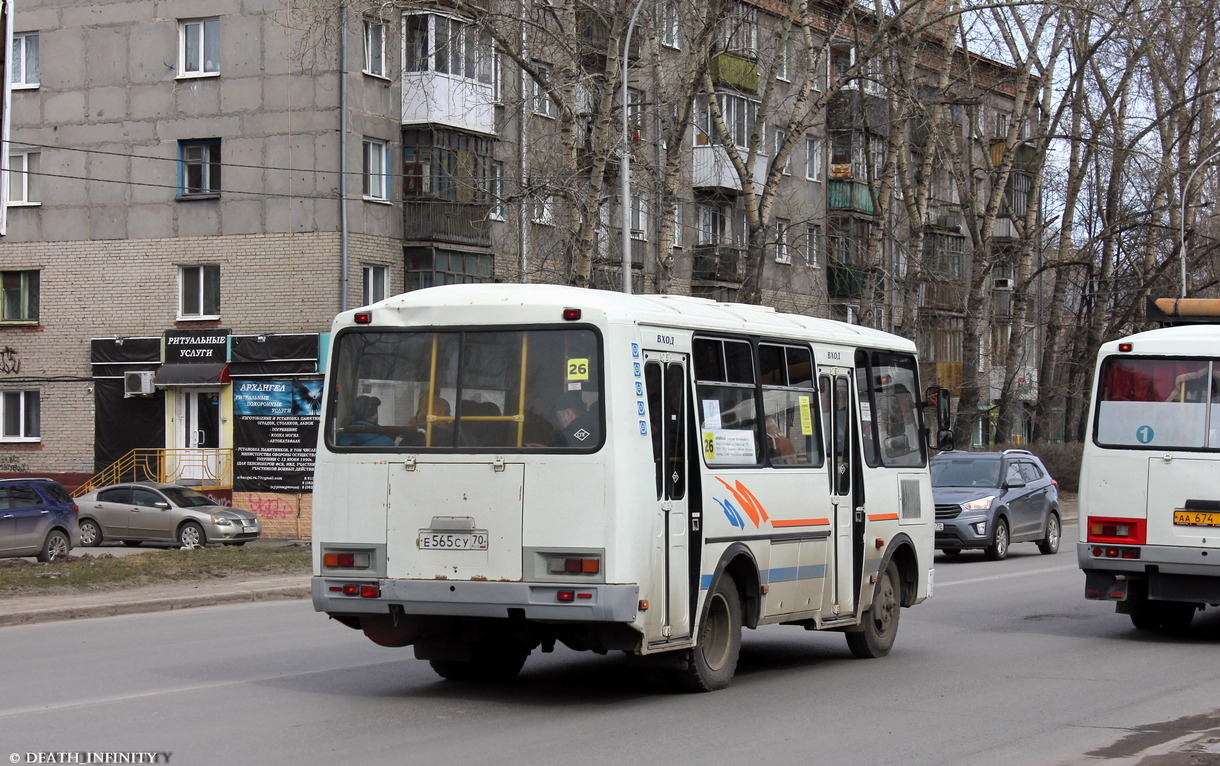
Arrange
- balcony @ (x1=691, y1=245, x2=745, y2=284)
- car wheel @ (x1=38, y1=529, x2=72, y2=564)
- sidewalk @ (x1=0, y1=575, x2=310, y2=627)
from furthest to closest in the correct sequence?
balcony @ (x1=691, y1=245, x2=745, y2=284), car wheel @ (x1=38, y1=529, x2=72, y2=564), sidewalk @ (x1=0, y1=575, x2=310, y2=627)

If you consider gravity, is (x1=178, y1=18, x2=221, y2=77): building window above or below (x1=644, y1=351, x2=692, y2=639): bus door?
above

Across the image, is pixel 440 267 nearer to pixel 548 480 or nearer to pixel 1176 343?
pixel 1176 343

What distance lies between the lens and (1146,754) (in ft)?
27.3

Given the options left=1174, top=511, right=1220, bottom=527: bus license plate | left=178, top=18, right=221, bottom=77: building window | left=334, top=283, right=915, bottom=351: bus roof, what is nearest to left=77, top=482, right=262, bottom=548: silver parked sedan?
left=178, top=18, right=221, bottom=77: building window

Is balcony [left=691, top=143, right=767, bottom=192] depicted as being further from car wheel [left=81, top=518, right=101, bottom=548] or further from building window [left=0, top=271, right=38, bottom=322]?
car wheel [left=81, top=518, right=101, bottom=548]

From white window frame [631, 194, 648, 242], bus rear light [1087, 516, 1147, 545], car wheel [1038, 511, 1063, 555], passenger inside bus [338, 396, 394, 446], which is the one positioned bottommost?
car wheel [1038, 511, 1063, 555]

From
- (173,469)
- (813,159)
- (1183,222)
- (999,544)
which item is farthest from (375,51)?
(1183,222)

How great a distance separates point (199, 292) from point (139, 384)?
269 cm

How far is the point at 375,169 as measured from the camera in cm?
3581

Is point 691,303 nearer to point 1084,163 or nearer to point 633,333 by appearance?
point 633,333

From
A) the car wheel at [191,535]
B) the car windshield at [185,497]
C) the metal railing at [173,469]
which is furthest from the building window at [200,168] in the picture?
the car wheel at [191,535]

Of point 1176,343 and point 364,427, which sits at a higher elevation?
point 1176,343

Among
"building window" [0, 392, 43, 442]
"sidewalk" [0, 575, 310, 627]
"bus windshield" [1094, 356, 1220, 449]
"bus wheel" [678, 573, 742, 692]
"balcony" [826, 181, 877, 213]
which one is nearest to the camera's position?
"bus wheel" [678, 573, 742, 692]

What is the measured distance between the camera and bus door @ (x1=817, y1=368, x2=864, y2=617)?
480 inches
